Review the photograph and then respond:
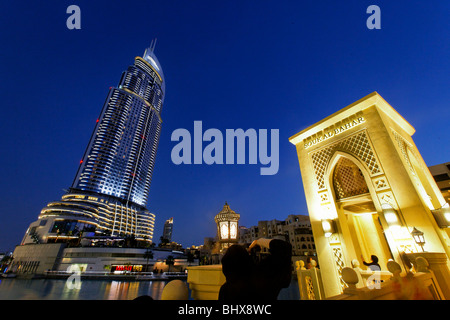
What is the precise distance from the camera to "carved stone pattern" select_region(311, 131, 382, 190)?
724 cm

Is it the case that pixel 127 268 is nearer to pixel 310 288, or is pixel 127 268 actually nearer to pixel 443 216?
pixel 310 288

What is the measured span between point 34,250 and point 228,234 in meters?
59.2

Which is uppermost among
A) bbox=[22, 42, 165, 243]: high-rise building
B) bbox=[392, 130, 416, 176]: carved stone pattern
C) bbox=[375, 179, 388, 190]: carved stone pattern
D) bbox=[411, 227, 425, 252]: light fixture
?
bbox=[22, 42, 165, 243]: high-rise building

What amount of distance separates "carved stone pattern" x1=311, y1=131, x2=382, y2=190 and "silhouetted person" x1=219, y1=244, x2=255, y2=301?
7.51 metres

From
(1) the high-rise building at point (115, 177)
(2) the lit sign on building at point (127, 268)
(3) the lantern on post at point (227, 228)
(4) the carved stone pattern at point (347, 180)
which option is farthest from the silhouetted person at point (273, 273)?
(1) the high-rise building at point (115, 177)

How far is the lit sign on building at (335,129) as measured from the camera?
805cm

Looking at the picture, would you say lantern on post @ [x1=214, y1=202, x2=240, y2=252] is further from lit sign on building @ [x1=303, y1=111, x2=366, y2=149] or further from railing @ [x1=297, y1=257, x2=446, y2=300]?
lit sign on building @ [x1=303, y1=111, x2=366, y2=149]

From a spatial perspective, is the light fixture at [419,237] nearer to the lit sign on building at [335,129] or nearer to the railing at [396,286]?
the railing at [396,286]

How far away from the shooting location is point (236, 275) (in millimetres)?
1724

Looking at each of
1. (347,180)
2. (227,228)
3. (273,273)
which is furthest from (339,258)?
(273,273)

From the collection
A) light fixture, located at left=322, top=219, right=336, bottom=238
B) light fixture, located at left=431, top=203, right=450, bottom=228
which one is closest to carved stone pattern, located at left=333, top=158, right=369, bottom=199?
light fixture, located at left=322, top=219, right=336, bottom=238

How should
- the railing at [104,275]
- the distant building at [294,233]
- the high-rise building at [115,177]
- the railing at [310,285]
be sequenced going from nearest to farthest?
the railing at [310,285] → the railing at [104,275] → the distant building at [294,233] → the high-rise building at [115,177]
